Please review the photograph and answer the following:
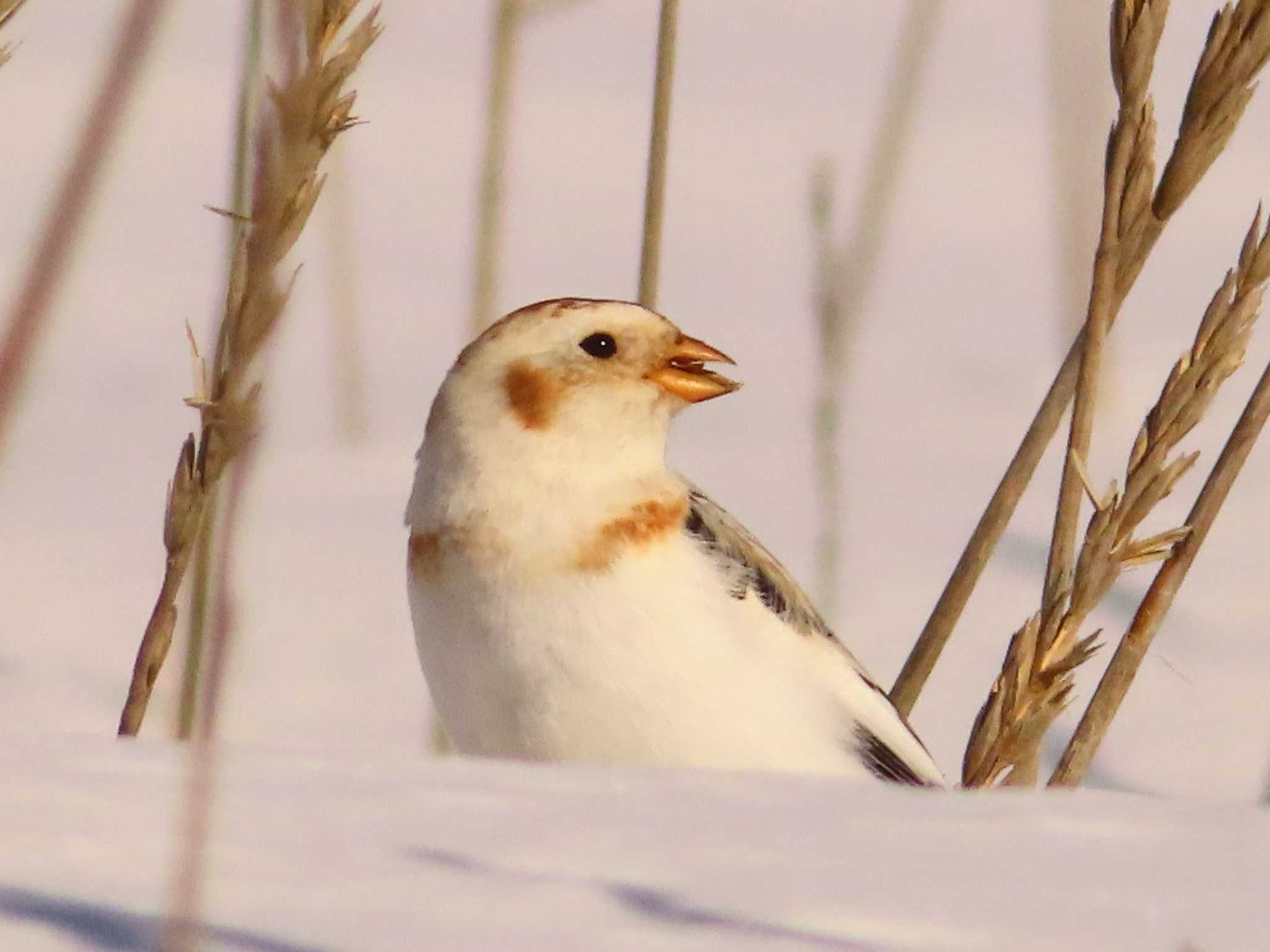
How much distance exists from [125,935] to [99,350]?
426 cm

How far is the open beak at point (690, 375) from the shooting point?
2.71 metres

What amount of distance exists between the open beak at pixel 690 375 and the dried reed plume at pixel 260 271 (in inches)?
32.9

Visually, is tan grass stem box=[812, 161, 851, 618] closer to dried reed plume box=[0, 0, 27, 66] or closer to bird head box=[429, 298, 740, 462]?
bird head box=[429, 298, 740, 462]

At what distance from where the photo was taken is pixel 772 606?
8.52ft

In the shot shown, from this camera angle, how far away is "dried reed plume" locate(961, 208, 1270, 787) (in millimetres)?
1844

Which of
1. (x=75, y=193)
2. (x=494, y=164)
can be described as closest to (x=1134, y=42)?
(x=75, y=193)

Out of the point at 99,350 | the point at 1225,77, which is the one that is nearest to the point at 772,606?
the point at 1225,77

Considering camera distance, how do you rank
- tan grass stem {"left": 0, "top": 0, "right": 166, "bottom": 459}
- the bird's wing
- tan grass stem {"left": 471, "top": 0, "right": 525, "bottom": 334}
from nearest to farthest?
tan grass stem {"left": 0, "top": 0, "right": 166, "bottom": 459}
the bird's wing
tan grass stem {"left": 471, "top": 0, "right": 525, "bottom": 334}

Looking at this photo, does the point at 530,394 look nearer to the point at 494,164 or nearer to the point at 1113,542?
the point at 494,164

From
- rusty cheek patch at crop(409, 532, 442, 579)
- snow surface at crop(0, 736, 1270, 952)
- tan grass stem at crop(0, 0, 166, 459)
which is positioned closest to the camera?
tan grass stem at crop(0, 0, 166, 459)

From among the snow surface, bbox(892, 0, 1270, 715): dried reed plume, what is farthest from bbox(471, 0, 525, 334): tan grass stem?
the snow surface

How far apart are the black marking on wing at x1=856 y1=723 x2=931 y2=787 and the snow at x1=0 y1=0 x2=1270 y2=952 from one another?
30 cm

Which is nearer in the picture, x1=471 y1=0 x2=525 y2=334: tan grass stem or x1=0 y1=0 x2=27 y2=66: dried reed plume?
x1=0 y1=0 x2=27 y2=66: dried reed plume

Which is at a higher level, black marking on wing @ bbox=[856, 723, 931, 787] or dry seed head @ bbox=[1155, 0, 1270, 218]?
dry seed head @ bbox=[1155, 0, 1270, 218]
